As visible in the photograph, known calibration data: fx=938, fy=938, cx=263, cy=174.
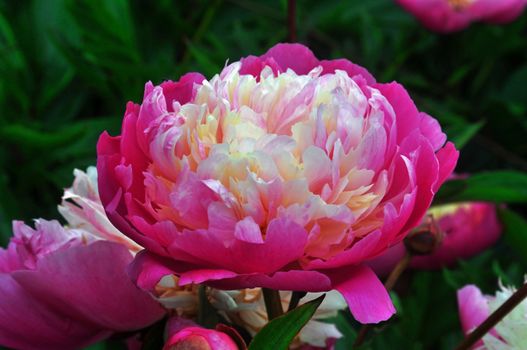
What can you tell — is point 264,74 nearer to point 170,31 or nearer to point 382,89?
point 382,89

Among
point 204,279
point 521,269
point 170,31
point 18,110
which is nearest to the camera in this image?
point 204,279

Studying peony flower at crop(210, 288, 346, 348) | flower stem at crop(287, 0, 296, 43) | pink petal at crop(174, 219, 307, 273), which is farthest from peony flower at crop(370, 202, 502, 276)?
pink petal at crop(174, 219, 307, 273)

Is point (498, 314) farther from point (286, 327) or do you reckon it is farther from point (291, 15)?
point (291, 15)

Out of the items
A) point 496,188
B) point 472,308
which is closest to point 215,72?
point 496,188

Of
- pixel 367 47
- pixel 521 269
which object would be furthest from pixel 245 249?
pixel 367 47

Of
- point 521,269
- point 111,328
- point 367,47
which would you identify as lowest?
point 521,269
